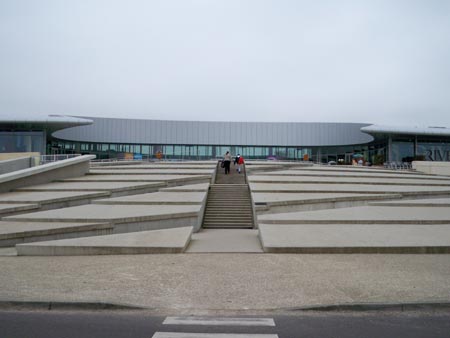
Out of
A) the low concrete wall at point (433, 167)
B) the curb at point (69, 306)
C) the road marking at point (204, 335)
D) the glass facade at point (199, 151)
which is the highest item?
the glass facade at point (199, 151)

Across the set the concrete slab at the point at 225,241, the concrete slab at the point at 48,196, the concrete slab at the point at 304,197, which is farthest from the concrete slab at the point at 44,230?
the concrete slab at the point at 304,197

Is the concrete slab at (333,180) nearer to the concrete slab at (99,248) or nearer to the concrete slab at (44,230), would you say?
the concrete slab at (44,230)

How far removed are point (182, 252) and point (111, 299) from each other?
470 cm

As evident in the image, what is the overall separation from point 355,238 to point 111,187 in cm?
1300

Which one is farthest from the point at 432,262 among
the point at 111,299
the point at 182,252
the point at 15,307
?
the point at 15,307

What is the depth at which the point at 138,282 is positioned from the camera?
773cm

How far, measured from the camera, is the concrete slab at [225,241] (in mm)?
11790

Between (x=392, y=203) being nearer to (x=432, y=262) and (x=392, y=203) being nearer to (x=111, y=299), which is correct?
(x=432, y=262)

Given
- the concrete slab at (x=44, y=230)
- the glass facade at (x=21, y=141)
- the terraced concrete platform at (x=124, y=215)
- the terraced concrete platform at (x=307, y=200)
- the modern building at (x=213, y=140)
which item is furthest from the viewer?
the modern building at (x=213, y=140)

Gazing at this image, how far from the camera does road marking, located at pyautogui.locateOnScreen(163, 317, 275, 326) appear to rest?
564cm

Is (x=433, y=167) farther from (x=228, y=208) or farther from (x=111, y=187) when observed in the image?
(x=111, y=187)

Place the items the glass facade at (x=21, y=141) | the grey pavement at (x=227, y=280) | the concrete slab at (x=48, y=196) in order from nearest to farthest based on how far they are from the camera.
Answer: the grey pavement at (x=227, y=280), the concrete slab at (x=48, y=196), the glass facade at (x=21, y=141)

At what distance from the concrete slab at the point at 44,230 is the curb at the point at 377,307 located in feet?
31.4

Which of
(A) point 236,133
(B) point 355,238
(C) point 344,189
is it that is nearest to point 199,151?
(A) point 236,133
